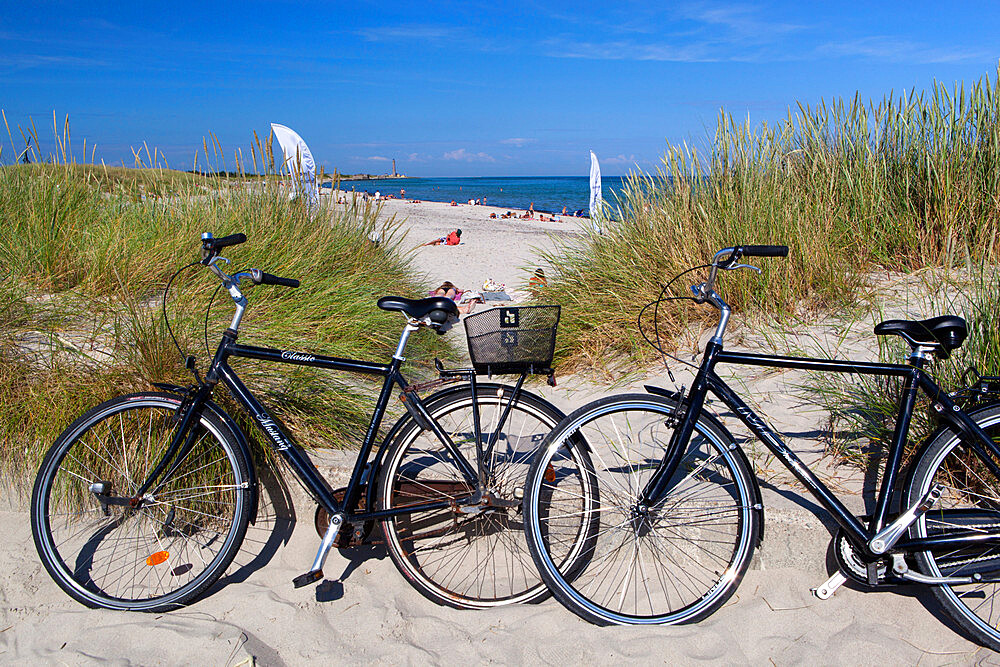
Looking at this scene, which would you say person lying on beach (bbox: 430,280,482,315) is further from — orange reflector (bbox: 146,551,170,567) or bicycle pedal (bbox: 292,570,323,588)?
bicycle pedal (bbox: 292,570,323,588)

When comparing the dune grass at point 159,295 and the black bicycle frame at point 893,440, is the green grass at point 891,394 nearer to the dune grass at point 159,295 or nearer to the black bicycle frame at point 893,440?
the black bicycle frame at point 893,440

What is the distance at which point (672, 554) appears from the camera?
2693mm

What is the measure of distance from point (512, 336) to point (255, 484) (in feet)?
3.90

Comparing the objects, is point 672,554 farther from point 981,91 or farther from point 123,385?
point 981,91

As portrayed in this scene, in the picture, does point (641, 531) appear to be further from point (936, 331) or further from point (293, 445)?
point (293, 445)

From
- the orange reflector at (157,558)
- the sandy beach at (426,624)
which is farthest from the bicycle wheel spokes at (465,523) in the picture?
the orange reflector at (157,558)

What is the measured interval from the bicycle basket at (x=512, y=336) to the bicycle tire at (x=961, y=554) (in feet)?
4.49

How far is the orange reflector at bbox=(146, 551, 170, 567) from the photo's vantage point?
272 centimetres

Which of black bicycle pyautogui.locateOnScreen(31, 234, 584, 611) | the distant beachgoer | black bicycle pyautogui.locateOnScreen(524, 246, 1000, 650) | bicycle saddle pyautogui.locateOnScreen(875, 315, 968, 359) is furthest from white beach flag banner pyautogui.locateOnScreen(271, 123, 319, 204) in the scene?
bicycle saddle pyautogui.locateOnScreen(875, 315, 968, 359)

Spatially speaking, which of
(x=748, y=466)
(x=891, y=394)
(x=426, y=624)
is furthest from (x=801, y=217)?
(x=426, y=624)

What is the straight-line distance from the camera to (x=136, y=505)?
2586 mm

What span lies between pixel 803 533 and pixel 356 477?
1.78m

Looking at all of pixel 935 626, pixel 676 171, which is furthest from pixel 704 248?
pixel 935 626

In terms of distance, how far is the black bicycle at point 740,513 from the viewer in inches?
87.3
